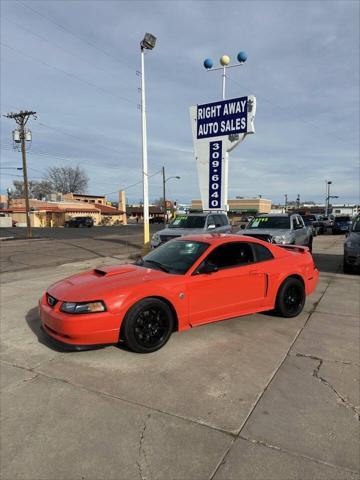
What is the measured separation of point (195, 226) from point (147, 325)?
925cm

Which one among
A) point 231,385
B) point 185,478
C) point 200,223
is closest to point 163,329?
point 231,385

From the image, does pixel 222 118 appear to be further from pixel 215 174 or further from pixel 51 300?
pixel 51 300

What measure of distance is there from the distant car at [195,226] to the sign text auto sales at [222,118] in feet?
12.8

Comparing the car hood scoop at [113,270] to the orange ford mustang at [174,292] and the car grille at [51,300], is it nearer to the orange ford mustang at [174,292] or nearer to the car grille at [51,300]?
the orange ford mustang at [174,292]

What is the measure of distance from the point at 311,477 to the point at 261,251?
3497 mm

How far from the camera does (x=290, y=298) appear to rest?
5.77 m

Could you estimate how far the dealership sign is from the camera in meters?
15.2

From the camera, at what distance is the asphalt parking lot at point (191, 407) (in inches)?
98.8

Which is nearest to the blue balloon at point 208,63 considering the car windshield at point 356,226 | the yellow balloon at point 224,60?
the yellow balloon at point 224,60

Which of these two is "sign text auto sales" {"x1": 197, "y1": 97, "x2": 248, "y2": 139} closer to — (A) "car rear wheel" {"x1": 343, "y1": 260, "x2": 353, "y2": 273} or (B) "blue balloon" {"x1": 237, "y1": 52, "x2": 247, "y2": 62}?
(B) "blue balloon" {"x1": 237, "y1": 52, "x2": 247, "y2": 62}

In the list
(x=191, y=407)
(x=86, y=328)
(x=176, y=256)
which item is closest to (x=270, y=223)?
(x=176, y=256)

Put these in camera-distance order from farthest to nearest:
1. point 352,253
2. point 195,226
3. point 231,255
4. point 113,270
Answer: point 195,226, point 352,253, point 231,255, point 113,270

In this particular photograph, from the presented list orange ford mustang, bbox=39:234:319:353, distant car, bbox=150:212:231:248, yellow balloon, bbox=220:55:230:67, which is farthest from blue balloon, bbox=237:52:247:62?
orange ford mustang, bbox=39:234:319:353

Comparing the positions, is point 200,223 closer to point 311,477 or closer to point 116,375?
point 116,375
